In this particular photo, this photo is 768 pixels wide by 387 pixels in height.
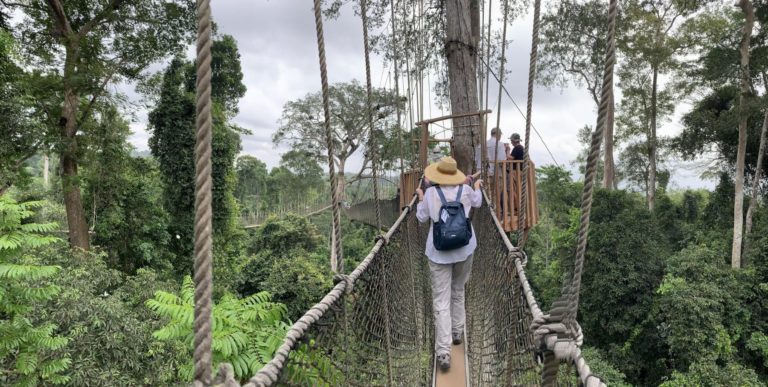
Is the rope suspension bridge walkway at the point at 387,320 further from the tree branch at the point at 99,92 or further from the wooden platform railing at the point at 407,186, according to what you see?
the tree branch at the point at 99,92

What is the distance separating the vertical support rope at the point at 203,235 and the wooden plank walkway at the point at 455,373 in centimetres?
145

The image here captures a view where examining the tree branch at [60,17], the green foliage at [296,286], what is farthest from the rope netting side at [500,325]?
the tree branch at [60,17]

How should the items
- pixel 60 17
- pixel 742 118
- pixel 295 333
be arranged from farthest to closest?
pixel 742 118
pixel 60 17
pixel 295 333

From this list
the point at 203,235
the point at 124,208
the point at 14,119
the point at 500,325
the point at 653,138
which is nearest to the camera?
the point at 203,235

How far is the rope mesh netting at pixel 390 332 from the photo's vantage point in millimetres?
977

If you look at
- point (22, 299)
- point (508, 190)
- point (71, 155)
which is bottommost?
point (22, 299)

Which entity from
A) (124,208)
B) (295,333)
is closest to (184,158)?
(124,208)

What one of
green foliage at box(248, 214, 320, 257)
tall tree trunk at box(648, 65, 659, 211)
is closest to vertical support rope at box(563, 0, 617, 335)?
green foliage at box(248, 214, 320, 257)

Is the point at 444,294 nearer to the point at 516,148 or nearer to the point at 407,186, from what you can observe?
the point at 516,148

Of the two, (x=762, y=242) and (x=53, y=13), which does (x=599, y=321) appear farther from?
(x=53, y=13)

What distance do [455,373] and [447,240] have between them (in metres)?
0.60

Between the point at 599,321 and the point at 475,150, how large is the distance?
605cm

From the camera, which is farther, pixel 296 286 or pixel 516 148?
pixel 296 286

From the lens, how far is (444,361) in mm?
1839
